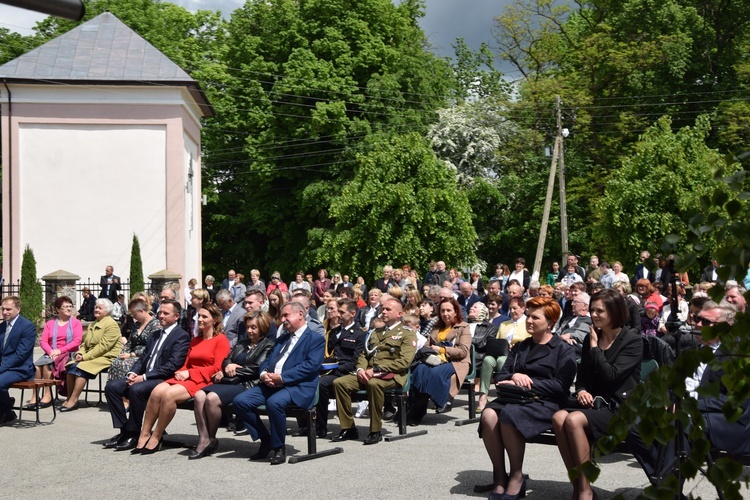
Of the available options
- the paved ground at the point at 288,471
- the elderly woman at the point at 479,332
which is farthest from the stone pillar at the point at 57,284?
the elderly woman at the point at 479,332

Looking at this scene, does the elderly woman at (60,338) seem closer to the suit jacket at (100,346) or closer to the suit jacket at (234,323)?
the suit jacket at (100,346)

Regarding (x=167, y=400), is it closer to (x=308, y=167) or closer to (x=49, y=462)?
(x=49, y=462)

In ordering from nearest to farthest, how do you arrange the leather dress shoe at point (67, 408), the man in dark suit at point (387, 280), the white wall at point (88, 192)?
the leather dress shoe at point (67, 408) → the man in dark suit at point (387, 280) → the white wall at point (88, 192)

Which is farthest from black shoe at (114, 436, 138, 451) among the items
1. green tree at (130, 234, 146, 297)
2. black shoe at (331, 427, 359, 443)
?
green tree at (130, 234, 146, 297)

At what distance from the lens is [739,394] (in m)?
2.33

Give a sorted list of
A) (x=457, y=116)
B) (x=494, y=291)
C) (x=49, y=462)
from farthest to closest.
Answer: (x=457, y=116) → (x=494, y=291) → (x=49, y=462)

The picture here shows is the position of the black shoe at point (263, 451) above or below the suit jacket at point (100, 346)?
below

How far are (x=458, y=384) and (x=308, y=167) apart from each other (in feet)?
106

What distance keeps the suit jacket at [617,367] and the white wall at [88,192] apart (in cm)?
2755

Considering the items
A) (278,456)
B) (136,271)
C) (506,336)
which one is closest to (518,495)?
(278,456)

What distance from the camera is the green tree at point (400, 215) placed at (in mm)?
35719

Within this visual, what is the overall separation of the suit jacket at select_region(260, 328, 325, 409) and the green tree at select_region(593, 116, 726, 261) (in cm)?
2371

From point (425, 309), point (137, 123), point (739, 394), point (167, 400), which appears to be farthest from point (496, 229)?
point (739, 394)

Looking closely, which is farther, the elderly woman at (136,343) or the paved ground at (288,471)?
the elderly woman at (136,343)
